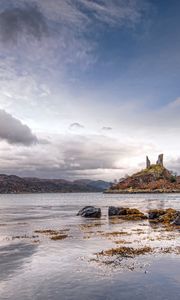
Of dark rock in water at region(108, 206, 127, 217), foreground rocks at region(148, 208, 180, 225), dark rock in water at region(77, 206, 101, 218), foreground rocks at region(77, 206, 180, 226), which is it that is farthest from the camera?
dark rock in water at region(108, 206, 127, 217)

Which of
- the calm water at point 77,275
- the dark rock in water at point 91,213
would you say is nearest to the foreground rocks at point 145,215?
the dark rock in water at point 91,213

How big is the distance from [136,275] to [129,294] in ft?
12.0

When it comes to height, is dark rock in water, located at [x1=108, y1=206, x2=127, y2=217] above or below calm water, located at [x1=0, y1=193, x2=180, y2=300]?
above

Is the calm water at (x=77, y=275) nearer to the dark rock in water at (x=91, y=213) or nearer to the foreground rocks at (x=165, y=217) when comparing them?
the foreground rocks at (x=165, y=217)

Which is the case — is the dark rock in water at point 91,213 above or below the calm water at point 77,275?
above

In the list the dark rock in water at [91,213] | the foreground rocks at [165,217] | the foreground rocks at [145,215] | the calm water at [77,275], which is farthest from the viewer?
the dark rock in water at [91,213]

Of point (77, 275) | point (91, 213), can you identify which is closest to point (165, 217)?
point (91, 213)

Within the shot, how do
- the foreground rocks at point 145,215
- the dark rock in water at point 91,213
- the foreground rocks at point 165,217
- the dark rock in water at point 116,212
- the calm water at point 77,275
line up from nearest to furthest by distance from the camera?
the calm water at point 77,275 → the foreground rocks at point 165,217 → the foreground rocks at point 145,215 → the dark rock in water at point 91,213 → the dark rock in water at point 116,212

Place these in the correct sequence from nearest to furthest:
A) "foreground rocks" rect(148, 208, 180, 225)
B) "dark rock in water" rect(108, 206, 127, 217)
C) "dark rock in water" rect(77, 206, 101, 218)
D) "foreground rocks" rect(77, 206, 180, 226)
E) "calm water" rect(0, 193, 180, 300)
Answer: "calm water" rect(0, 193, 180, 300) < "foreground rocks" rect(148, 208, 180, 225) < "foreground rocks" rect(77, 206, 180, 226) < "dark rock in water" rect(77, 206, 101, 218) < "dark rock in water" rect(108, 206, 127, 217)

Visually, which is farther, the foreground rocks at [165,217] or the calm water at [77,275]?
the foreground rocks at [165,217]

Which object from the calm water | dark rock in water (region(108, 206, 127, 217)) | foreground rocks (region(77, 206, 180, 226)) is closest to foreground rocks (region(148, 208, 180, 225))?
foreground rocks (region(77, 206, 180, 226))

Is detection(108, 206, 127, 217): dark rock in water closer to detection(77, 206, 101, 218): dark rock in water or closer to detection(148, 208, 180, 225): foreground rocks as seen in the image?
detection(77, 206, 101, 218): dark rock in water

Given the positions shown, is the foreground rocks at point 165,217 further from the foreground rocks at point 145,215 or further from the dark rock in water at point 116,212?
the dark rock in water at point 116,212

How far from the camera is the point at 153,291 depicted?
19516 mm
